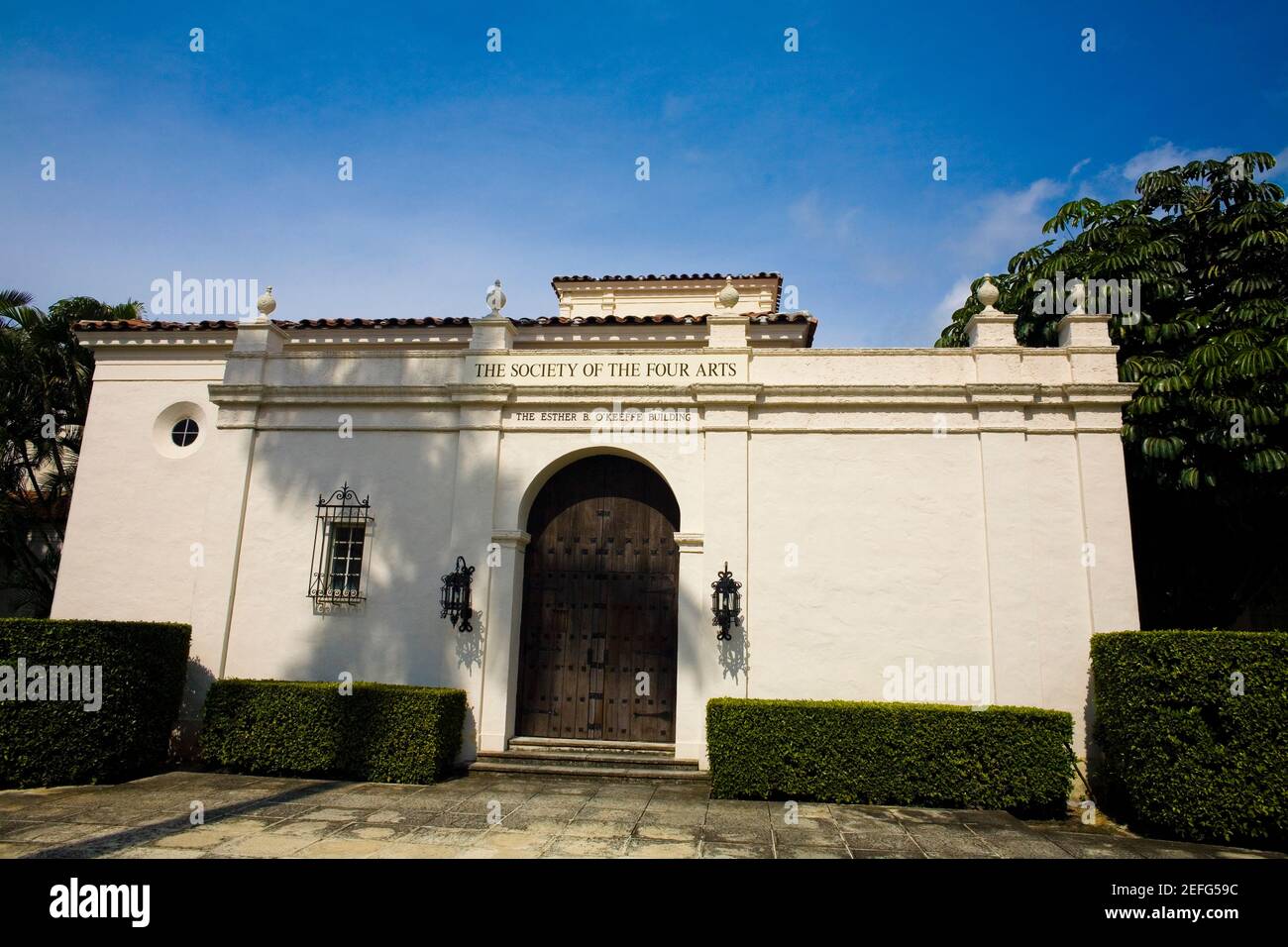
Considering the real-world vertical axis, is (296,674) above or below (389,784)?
above

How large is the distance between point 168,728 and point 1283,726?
1281 centimetres

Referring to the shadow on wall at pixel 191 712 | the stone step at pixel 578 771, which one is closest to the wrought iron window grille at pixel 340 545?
the shadow on wall at pixel 191 712

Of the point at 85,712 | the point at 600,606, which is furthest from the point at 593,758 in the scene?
the point at 85,712

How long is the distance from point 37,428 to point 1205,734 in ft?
60.2

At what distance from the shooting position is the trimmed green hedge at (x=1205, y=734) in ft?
24.6

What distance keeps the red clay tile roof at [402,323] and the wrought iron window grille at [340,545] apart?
11.5ft

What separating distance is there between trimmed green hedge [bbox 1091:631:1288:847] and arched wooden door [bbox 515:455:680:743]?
5408mm

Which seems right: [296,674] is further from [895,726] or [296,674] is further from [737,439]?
[895,726]

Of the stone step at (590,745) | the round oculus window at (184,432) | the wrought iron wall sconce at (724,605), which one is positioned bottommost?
the stone step at (590,745)

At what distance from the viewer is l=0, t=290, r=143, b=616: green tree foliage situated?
1426 cm

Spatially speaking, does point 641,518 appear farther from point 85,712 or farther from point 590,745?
point 85,712

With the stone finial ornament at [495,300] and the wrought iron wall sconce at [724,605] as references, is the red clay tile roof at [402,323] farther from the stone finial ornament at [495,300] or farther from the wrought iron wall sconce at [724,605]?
the wrought iron wall sconce at [724,605]

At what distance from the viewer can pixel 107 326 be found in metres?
13.0
